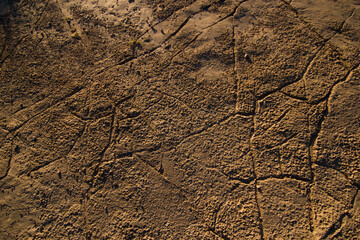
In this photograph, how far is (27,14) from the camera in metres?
2.80

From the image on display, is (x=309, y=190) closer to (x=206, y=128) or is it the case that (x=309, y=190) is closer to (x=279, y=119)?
(x=279, y=119)

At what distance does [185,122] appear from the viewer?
2.08 metres

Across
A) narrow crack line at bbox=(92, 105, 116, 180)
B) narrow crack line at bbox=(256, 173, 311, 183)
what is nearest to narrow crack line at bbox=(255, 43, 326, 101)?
narrow crack line at bbox=(256, 173, 311, 183)

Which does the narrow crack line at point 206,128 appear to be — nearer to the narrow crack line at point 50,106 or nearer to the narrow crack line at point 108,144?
the narrow crack line at point 108,144

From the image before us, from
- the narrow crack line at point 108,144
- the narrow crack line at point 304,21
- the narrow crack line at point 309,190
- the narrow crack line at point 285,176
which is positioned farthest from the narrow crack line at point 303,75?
the narrow crack line at point 108,144

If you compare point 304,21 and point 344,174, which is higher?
point 304,21

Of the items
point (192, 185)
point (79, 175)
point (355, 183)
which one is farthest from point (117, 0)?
point (355, 183)

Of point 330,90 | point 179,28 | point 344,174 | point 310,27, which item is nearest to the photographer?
point 344,174

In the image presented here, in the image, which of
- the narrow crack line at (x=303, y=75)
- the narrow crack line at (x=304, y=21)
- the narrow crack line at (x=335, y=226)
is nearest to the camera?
the narrow crack line at (x=335, y=226)

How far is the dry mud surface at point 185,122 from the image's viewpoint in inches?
70.9

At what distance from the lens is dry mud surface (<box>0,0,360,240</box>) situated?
1800mm

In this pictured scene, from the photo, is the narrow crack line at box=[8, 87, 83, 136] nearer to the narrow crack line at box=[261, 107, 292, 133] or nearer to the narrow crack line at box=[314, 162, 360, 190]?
the narrow crack line at box=[261, 107, 292, 133]

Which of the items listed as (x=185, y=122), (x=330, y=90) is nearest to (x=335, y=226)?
(x=330, y=90)

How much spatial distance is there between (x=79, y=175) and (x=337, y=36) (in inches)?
109
